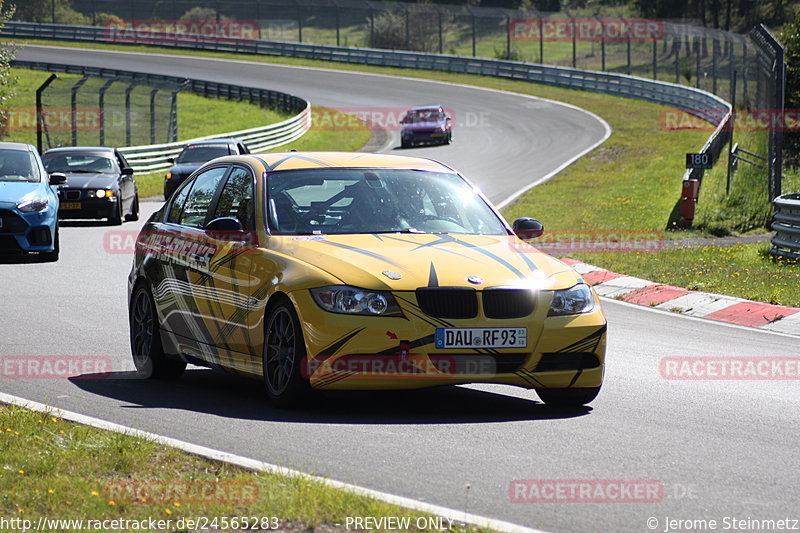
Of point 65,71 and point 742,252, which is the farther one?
point 65,71

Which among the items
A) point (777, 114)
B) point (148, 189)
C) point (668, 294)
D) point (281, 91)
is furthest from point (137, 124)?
point (668, 294)

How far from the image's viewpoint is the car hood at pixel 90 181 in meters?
24.6

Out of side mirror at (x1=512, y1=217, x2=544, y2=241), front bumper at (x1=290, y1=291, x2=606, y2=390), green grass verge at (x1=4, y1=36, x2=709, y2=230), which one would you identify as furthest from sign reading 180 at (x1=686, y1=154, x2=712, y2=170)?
front bumper at (x1=290, y1=291, x2=606, y2=390)

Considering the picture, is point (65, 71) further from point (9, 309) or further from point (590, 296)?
point (590, 296)

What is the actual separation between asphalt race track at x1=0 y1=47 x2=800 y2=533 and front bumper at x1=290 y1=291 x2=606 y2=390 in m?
0.25

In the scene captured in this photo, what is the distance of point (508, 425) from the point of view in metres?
7.54

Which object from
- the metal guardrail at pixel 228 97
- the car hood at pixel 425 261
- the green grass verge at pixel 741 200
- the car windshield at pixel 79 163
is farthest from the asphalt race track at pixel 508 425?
the metal guardrail at pixel 228 97

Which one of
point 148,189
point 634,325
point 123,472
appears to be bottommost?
point 148,189

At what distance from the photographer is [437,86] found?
6381cm

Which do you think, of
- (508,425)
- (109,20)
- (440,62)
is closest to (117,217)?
(508,425)

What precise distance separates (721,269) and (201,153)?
17.0 meters

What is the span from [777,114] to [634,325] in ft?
32.9

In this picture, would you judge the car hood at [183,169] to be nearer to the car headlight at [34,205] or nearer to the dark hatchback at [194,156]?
the dark hatchback at [194,156]

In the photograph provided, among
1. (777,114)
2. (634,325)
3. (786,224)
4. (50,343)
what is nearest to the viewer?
(50,343)
